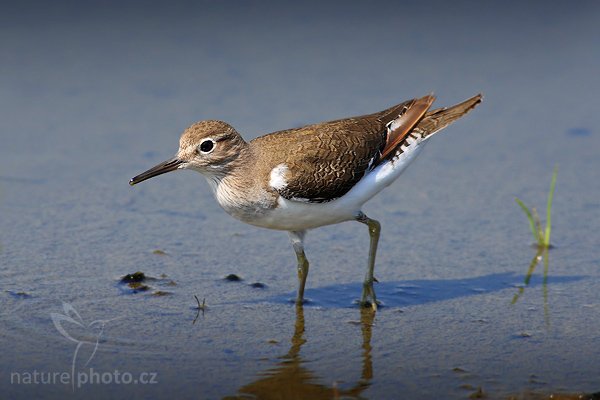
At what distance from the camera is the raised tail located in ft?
30.1

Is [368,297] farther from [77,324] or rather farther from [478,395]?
[77,324]

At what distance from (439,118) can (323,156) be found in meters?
1.51

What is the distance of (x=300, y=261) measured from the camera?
339 inches

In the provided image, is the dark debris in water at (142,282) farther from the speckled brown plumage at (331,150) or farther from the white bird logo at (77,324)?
the speckled brown plumage at (331,150)

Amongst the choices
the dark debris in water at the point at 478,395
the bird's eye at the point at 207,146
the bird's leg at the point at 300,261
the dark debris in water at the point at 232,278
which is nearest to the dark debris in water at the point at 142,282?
the dark debris in water at the point at 232,278

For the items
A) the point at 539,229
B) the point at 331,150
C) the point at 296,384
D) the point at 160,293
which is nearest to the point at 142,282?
the point at 160,293

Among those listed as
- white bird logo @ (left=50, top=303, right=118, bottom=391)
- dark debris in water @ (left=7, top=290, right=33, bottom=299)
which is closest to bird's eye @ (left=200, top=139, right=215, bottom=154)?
white bird logo @ (left=50, top=303, right=118, bottom=391)

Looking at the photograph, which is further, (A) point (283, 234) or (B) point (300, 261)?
(A) point (283, 234)

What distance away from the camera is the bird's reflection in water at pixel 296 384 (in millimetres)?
6789

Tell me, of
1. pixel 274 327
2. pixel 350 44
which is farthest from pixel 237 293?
pixel 350 44

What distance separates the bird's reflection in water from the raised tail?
99.2 inches

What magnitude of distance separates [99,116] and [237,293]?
443 centimetres

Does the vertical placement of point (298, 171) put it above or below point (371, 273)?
above

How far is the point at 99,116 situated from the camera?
12078 mm
